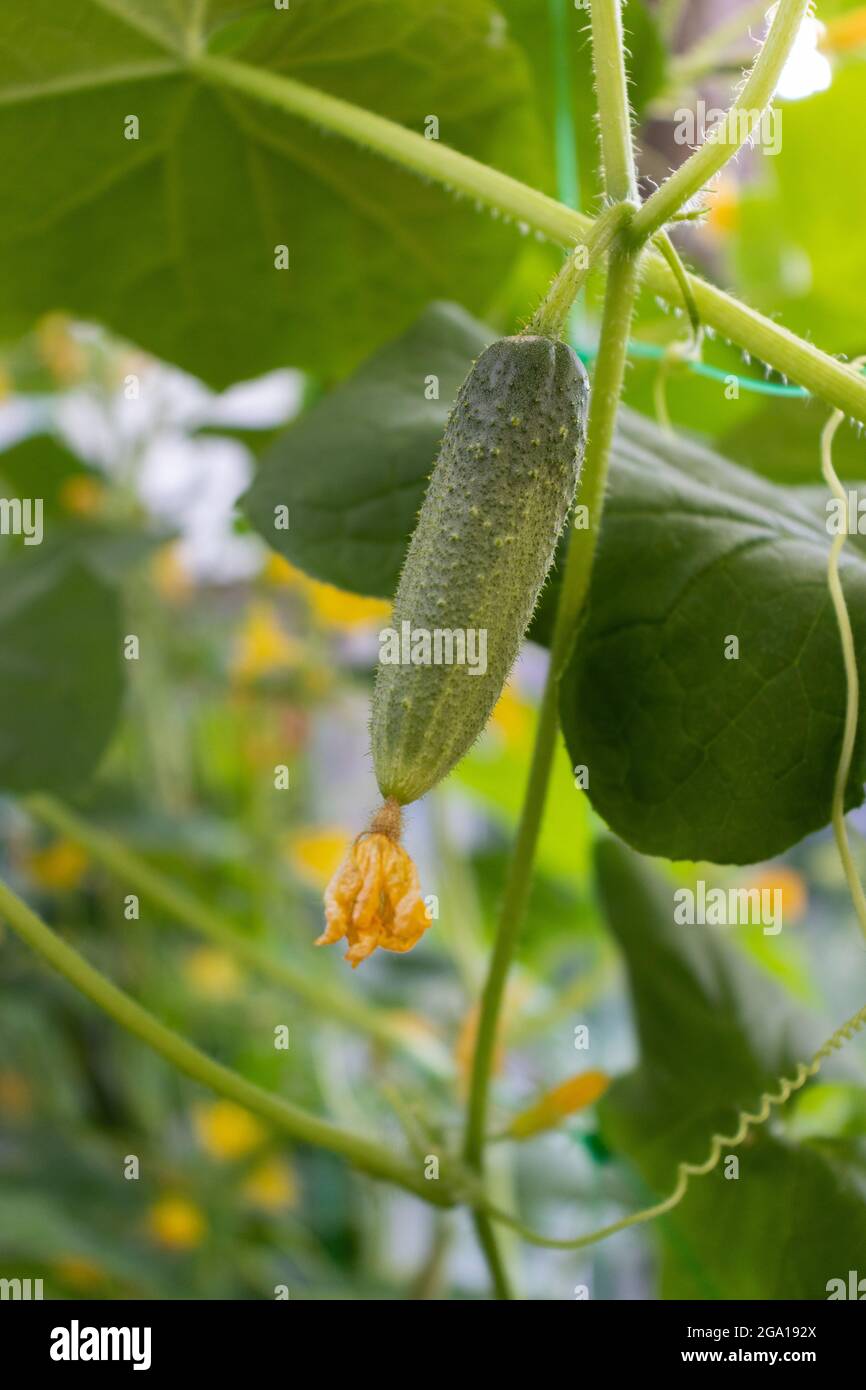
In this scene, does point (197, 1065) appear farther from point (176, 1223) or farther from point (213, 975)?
point (213, 975)

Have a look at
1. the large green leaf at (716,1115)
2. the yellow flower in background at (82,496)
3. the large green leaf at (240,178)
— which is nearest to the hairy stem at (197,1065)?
the large green leaf at (716,1115)

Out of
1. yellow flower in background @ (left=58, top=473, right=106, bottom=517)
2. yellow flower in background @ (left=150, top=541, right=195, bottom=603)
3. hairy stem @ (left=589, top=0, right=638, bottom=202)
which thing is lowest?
hairy stem @ (left=589, top=0, right=638, bottom=202)

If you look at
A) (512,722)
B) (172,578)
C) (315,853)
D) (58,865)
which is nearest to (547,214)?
(512,722)

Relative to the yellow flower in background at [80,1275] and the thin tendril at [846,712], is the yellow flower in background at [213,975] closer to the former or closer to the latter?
the yellow flower in background at [80,1275]

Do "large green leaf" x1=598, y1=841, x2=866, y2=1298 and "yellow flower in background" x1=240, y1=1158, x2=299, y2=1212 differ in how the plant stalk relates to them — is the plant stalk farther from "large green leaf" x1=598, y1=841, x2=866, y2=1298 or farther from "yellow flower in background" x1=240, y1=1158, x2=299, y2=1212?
"yellow flower in background" x1=240, y1=1158, x2=299, y2=1212

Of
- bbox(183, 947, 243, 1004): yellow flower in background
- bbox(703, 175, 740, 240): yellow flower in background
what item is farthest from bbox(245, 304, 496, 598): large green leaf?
bbox(183, 947, 243, 1004): yellow flower in background
